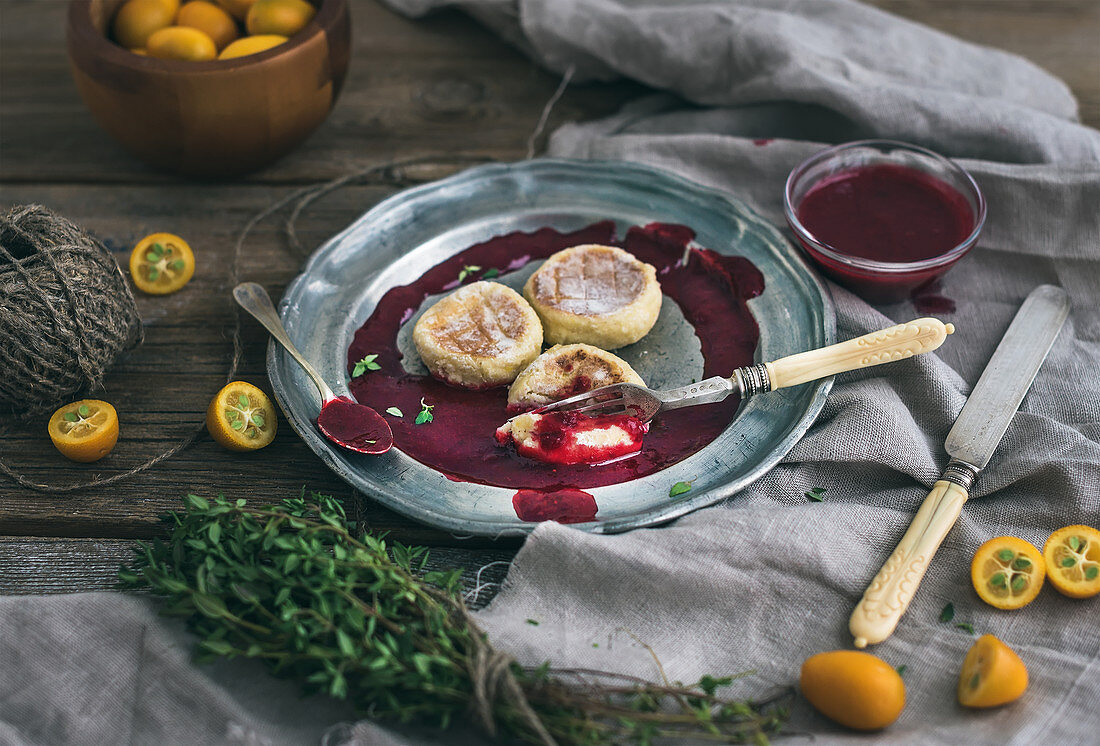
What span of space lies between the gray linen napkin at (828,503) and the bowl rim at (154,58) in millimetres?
1255

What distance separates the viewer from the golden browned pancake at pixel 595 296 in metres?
3.35

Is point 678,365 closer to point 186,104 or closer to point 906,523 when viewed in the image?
point 906,523

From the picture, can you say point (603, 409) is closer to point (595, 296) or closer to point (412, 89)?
point (595, 296)

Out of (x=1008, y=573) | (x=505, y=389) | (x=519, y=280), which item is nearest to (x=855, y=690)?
(x=1008, y=573)

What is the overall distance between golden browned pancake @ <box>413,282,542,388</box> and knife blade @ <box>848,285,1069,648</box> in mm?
1448

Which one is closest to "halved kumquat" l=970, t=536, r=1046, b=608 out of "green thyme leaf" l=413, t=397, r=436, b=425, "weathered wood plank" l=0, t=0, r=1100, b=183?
"green thyme leaf" l=413, t=397, r=436, b=425

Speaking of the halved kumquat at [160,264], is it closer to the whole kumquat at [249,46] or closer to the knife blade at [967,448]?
the whole kumquat at [249,46]

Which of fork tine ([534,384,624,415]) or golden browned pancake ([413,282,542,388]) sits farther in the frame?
golden browned pancake ([413,282,542,388])

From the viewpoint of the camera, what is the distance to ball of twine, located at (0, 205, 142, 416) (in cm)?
290

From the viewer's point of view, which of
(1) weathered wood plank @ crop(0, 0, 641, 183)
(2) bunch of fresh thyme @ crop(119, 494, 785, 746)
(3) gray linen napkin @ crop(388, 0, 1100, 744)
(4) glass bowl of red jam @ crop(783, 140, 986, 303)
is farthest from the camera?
(1) weathered wood plank @ crop(0, 0, 641, 183)

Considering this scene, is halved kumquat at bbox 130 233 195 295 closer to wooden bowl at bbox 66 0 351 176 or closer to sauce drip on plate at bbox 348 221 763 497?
wooden bowl at bbox 66 0 351 176

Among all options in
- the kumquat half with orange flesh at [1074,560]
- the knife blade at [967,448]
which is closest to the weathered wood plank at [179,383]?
the knife blade at [967,448]

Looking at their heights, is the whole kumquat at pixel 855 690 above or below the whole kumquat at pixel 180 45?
below

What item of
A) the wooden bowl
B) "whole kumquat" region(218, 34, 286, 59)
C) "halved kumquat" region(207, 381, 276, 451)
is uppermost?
"whole kumquat" region(218, 34, 286, 59)
